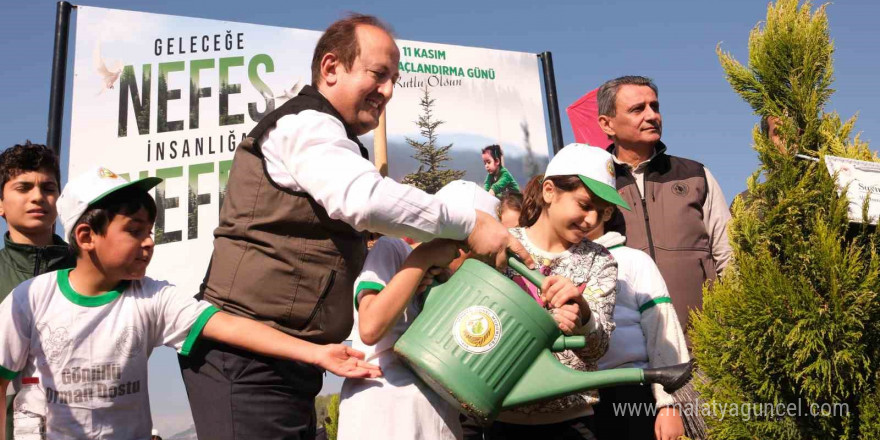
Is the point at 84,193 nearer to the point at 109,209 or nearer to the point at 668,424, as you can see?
the point at 109,209

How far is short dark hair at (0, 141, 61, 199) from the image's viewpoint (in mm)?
3354

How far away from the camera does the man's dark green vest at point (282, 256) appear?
6.54ft

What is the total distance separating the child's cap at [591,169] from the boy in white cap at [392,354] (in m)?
0.74

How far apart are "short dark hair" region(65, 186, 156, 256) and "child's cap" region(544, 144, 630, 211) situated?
134 cm

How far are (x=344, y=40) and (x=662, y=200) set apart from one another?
2058 millimetres

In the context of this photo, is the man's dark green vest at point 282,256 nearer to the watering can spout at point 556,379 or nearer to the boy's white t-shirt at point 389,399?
the boy's white t-shirt at point 389,399

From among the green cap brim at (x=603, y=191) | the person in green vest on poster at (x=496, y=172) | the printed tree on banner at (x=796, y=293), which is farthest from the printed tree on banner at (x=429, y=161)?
the printed tree on banner at (x=796, y=293)

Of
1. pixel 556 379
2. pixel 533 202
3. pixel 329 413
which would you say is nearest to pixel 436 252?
pixel 556 379

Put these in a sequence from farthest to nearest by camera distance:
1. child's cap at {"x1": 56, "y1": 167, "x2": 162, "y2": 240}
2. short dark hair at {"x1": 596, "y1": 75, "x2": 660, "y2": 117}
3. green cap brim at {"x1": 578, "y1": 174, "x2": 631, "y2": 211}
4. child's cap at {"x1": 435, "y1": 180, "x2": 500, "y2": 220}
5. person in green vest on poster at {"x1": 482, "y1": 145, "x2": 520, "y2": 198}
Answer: person in green vest on poster at {"x1": 482, "y1": 145, "x2": 520, "y2": 198} → short dark hair at {"x1": 596, "y1": 75, "x2": 660, "y2": 117} → green cap brim at {"x1": 578, "y1": 174, "x2": 631, "y2": 211} → child's cap at {"x1": 435, "y1": 180, "x2": 500, "y2": 220} → child's cap at {"x1": 56, "y1": 167, "x2": 162, "y2": 240}

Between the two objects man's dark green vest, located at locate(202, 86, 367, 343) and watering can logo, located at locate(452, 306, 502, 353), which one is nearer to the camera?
watering can logo, located at locate(452, 306, 502, 353)

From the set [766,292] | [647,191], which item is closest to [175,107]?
[647,191]

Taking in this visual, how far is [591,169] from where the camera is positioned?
105 inches

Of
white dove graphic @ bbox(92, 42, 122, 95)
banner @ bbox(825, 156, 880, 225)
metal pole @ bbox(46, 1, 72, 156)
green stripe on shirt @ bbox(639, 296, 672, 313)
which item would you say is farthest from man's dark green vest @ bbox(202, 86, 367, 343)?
white dove graphic @ bbox(92, 42, 122, 95)

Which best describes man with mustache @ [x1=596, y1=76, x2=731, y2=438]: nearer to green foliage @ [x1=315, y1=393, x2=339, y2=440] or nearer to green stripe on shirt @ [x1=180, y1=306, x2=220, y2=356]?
green stripe on shirt @ [x1=180, y1=306, x2=220, y2=356]
